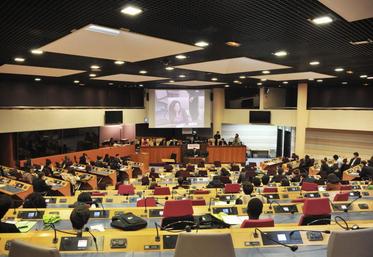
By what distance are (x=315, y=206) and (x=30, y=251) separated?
4.09 meters

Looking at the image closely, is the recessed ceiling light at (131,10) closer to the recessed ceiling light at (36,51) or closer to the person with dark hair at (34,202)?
the recessed ceiling light at (36,51)

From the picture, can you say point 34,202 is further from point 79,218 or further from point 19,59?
point 19,59

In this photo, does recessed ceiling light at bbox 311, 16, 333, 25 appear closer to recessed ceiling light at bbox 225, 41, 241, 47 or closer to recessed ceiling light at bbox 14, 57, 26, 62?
recessed ceiling light at bbox 225, 41, 241, 47

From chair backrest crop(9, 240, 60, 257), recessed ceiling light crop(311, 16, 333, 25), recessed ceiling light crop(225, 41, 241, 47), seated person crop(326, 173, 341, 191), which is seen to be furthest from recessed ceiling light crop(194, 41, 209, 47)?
seated person crop(326, 173, 341, 191)

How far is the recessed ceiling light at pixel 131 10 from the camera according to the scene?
4.15 metres

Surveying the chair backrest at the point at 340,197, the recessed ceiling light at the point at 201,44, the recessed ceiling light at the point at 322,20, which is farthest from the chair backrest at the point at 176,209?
the chair backrest at the point at 340,197

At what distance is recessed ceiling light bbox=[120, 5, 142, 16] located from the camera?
4152 millimetres

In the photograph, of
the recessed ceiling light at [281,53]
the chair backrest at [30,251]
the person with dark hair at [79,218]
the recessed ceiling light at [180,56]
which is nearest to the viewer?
the chair backrest at [30,251]

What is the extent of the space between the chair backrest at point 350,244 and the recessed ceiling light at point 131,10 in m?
3.37

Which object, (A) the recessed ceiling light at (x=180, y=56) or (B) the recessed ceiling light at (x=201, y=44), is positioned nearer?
(B) the recessed ceiling light at (x=201, y=44)

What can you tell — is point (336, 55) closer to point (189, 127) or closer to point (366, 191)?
point (366, 191)

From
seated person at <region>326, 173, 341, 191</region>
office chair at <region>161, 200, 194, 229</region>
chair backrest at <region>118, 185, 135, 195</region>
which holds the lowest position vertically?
chair backrest at <region>118, 185, 135, 195</region>

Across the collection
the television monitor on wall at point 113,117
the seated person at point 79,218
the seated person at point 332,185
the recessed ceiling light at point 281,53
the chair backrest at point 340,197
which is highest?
the recessed ceiling light at point 281,53

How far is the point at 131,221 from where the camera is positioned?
3990 millimetres
